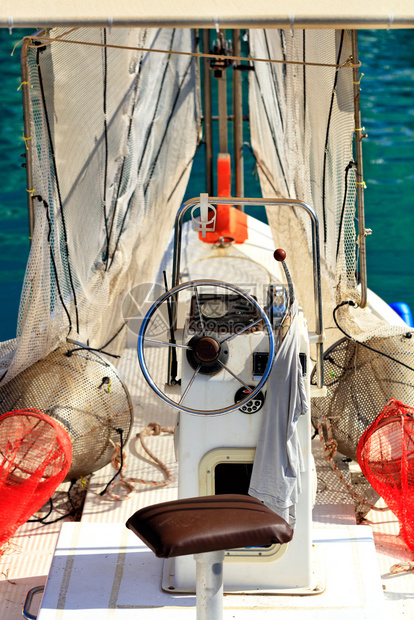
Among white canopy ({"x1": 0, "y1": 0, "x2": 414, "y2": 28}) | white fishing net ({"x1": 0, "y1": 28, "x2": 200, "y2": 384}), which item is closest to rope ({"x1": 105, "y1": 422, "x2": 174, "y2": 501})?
white fishing net ({"x1": 0, "y1": 28, "x2": 200, "y2": 384})

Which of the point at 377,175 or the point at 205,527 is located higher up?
the point at 377,175

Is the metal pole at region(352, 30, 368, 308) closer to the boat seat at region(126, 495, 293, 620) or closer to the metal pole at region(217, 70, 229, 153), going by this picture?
the boat seat at region(126, 495, 293, 620)

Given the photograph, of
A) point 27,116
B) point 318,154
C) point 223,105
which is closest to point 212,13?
point 27,116

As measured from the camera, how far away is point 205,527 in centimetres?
188

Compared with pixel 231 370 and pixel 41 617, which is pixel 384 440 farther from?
pixel 41 617

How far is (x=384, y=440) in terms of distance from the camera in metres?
3.56

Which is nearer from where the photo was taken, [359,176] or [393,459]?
[393,459]

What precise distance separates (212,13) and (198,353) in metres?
1.21

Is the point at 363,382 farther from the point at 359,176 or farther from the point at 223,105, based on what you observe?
the point at 223,105

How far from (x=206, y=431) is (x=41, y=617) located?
923 millimetres

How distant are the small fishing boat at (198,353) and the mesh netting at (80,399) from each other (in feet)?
0.04

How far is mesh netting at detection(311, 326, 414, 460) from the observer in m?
3.79

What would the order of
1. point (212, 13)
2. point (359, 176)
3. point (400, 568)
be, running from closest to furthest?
point (212, 13) → point (400, 568) → point (359, 176)

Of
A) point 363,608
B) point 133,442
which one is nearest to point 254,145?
point 133,442
